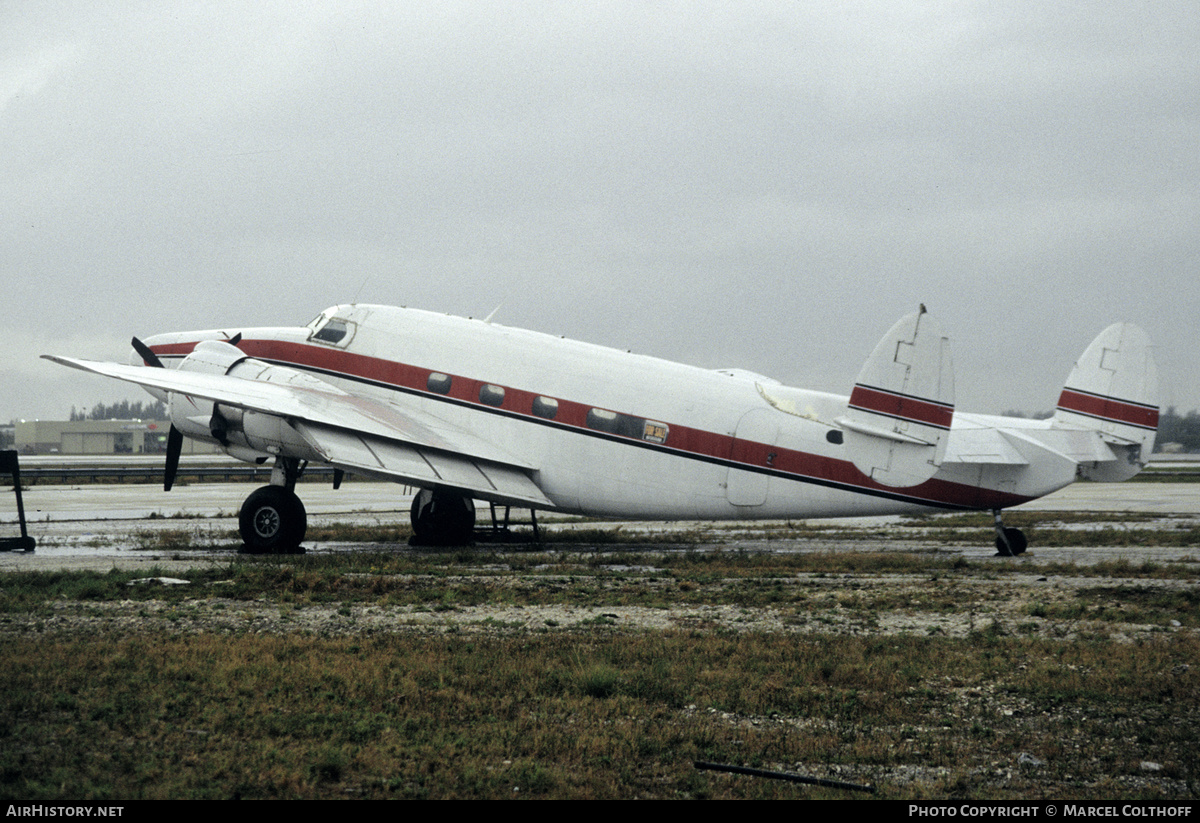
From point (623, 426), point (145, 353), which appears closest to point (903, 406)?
point (623, 426)

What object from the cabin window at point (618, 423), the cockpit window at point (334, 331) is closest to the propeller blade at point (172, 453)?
the cockpit window at point (334, 331)

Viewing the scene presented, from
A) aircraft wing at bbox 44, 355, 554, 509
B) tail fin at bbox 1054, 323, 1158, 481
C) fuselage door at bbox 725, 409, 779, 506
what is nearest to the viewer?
aircraft wing at bbox 44, 355, 554, 509

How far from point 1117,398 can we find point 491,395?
45.1 ft

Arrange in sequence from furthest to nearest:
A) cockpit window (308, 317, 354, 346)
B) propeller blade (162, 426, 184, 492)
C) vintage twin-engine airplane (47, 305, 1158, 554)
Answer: cockpit window (308, 317, 354, 346) < propeller blade (162, 426, 184, 492) < vintage twin-engine airplane (47, 305, 1158, 554)

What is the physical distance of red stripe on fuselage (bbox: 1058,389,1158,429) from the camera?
68.8ft

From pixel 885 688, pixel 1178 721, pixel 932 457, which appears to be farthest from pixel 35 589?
pixel 932 457

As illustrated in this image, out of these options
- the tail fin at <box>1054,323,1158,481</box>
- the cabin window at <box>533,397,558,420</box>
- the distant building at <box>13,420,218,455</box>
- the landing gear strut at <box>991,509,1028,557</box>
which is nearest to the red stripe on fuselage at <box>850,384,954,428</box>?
the landing gear strut at <box>991,509,1028,557</box>

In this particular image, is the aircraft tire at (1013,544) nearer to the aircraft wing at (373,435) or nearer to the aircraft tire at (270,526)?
the aircraft wing at (373,435)

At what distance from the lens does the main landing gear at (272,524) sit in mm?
19391

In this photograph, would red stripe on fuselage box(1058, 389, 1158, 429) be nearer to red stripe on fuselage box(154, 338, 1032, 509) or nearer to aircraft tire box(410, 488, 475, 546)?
red stripe on fuselage box(154, 338, 1032, 509)

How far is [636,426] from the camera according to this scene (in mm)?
20094

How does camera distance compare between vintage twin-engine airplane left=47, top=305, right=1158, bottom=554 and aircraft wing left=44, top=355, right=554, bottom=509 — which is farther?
vintage twin-engine airplane left=47, top=305, right=1158, bottom=554

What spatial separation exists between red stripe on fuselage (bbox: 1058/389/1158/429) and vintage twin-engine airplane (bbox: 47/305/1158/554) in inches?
1.2

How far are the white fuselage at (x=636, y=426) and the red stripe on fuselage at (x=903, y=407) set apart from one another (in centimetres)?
72
